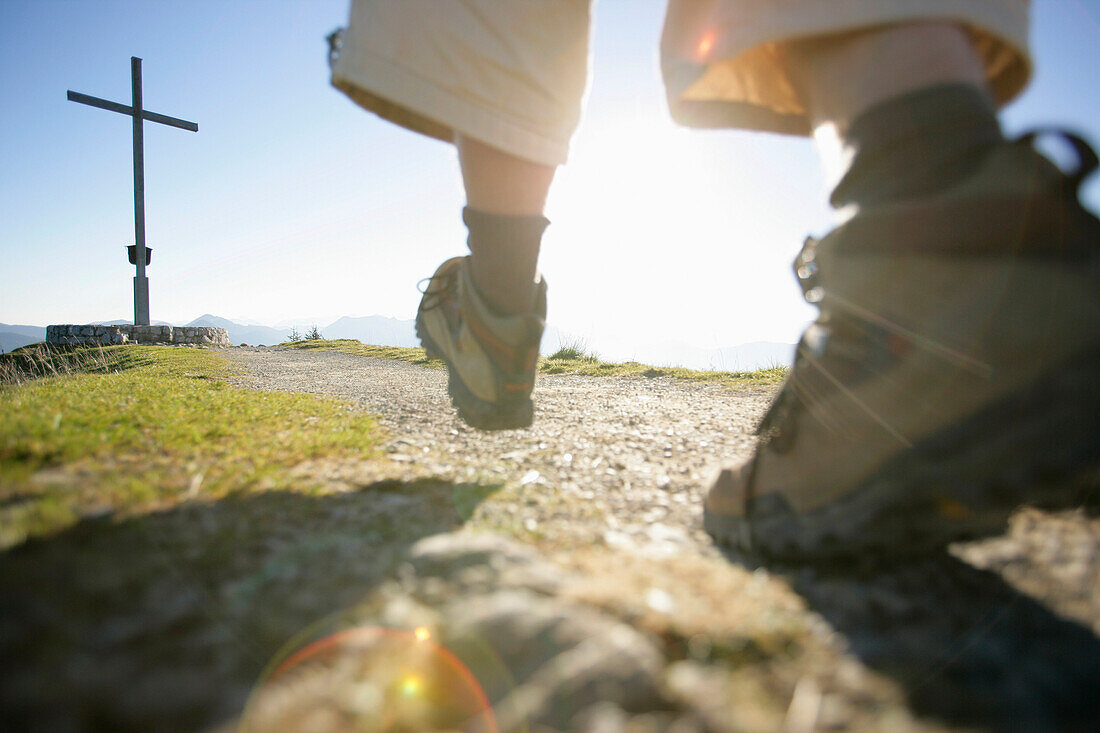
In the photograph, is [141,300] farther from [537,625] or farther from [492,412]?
[537,625]

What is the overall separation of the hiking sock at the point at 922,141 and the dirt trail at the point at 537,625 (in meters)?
0.60

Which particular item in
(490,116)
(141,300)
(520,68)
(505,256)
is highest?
(141,300)

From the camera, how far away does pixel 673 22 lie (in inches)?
47.3

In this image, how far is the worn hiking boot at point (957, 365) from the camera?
0.67 m

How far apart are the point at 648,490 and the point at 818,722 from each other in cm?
78

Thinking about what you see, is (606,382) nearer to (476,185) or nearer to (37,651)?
(476,185)

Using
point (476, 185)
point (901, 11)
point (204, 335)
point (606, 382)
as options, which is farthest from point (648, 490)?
point (204, 335)

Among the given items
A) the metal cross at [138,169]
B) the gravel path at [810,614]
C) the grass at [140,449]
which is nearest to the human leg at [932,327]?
the gravel path at [810,614]

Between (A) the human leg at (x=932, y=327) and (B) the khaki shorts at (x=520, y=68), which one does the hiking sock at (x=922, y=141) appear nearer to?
(A) the human leg at (x=932, y=327)

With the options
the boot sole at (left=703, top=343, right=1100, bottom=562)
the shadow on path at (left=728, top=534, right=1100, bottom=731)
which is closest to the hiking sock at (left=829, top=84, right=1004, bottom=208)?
the boot sole at (left=703, top=343, right=1100, bottom=562)

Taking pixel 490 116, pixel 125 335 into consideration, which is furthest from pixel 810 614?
pixel 125 335

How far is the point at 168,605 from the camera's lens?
21.7 inches

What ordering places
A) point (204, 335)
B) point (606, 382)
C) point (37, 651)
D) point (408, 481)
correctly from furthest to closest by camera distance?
point (204, 335) → point (606, 382) → point (408, 481) → point (37, 651)

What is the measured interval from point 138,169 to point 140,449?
52.4 ft
